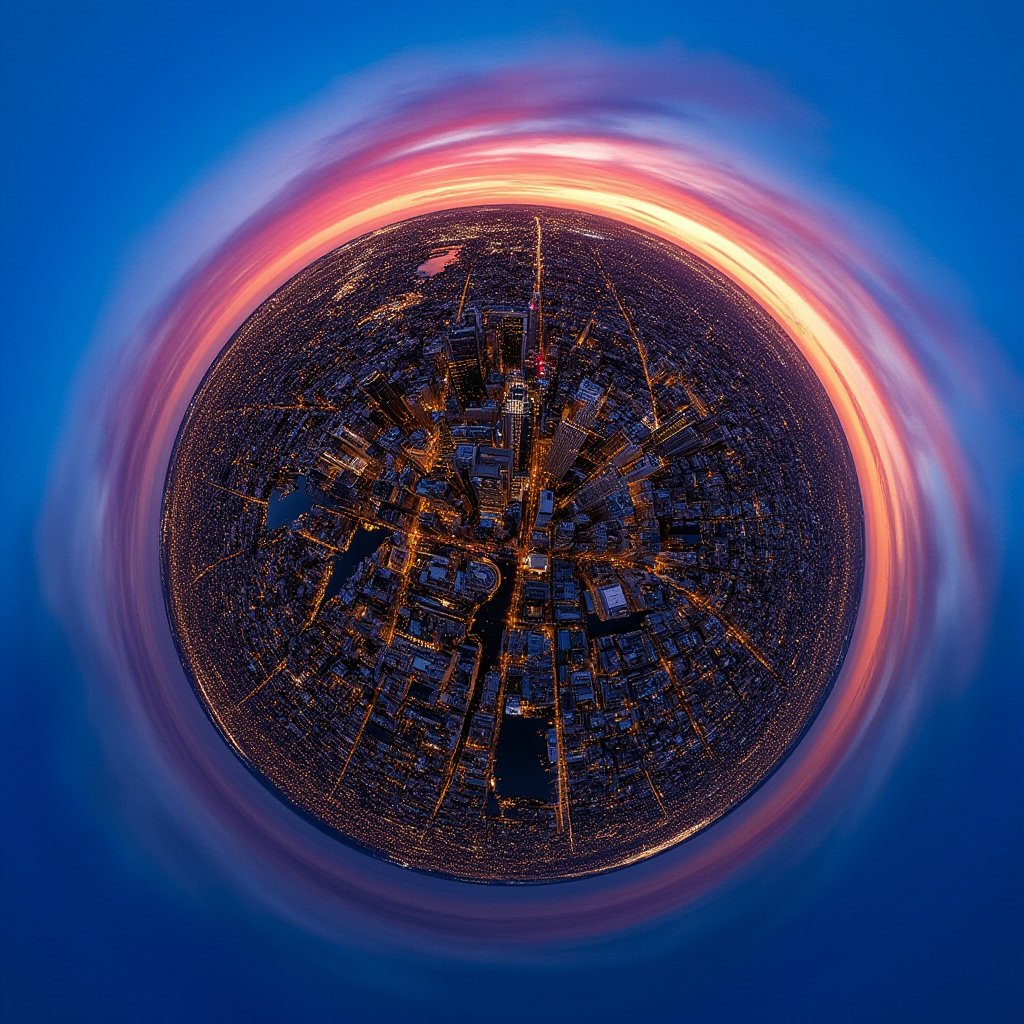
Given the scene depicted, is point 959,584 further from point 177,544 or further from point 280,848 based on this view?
point 177,544

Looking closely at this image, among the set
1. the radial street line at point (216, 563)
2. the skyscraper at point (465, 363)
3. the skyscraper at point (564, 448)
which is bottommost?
the radial street line at point (216, 563)

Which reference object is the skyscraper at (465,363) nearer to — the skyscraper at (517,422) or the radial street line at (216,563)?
the skyscraper at (517,422)

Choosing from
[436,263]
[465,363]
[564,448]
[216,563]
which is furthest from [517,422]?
[216,563]

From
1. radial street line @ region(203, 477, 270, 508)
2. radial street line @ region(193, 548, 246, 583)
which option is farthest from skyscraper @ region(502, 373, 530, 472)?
radial street line @ region(193, 548, 246, 583)

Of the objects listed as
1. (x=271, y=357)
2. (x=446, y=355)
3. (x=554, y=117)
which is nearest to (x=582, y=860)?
(x=446, y=355)

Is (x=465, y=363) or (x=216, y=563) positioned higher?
(x=465, y=363)

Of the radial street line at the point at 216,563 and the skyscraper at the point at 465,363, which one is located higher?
the skyscraper at the point at 465,363

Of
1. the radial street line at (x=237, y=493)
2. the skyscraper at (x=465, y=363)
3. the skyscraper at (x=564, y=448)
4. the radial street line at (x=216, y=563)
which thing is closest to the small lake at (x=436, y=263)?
the skyscraper at (x=465, y=363)

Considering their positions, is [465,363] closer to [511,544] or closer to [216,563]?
[511,544]

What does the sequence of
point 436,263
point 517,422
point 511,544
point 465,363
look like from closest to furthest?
1. point 511,544
2. point 517,422
3. point 465,363
4. point 436,263

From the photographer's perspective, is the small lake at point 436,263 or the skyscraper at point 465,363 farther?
the small lake at point 436,263

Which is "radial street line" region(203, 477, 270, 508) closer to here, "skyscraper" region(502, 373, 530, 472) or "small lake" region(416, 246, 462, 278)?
"skyscraper" region(502, 373, 530, 472)
